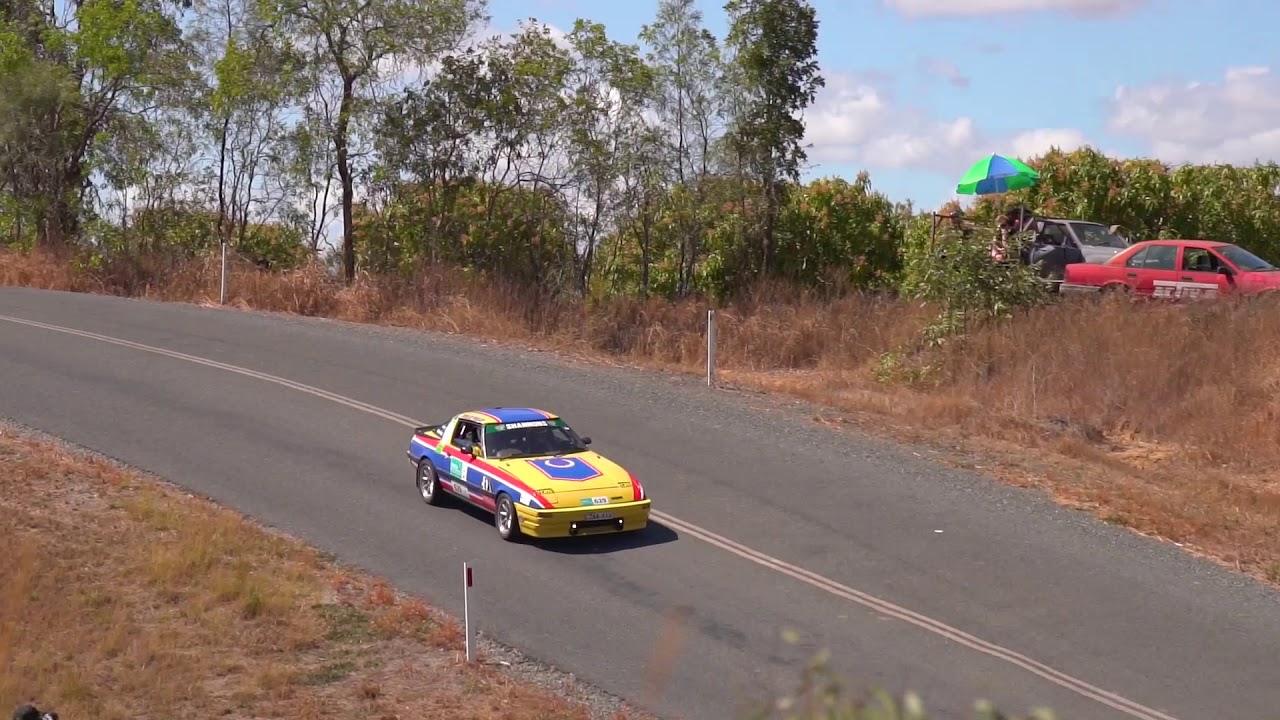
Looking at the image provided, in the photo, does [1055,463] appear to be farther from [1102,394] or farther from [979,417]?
[1102,394]

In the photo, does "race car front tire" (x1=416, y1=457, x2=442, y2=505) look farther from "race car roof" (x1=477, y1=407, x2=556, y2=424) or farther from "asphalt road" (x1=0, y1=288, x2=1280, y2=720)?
"race car roof" (x1=477, y1=407, x2=556, y2=424)

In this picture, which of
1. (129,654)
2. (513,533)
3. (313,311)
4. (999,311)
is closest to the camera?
(129,654)

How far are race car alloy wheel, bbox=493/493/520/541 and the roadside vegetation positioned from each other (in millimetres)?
1786

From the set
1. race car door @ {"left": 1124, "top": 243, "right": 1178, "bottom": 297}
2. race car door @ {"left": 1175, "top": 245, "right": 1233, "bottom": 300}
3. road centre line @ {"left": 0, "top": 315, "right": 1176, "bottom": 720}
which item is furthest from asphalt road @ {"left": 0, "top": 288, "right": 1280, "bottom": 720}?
race car door @ {"left": 1175, "top": 245, "right": 1233, "bottom": 300}

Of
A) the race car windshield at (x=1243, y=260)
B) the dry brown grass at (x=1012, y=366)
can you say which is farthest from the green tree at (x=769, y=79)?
the race car windshield at (x=1243, y=260)

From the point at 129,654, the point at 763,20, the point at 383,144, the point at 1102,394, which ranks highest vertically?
the point at 763,20

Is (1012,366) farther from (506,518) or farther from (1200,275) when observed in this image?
(506,518)

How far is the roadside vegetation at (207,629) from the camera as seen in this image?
10141mm

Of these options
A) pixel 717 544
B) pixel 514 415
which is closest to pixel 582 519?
pixel 717 544

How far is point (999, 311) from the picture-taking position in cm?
2402

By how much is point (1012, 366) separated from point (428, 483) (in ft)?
37.9

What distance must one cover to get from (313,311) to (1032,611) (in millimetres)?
19890

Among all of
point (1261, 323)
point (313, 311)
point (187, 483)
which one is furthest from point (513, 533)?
point (313, 311)

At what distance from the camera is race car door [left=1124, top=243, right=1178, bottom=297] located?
24453 mm
